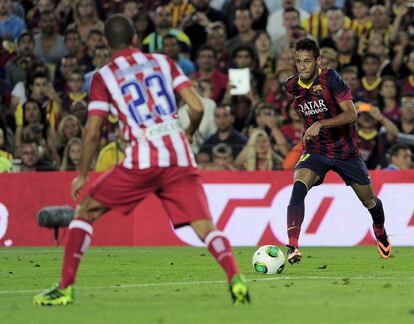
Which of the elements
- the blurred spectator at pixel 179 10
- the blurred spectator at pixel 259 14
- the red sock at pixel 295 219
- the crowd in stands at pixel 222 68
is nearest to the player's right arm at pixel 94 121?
the red sock at pixel 295 219

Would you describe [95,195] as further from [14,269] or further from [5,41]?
[5,41]

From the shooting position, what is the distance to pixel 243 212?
706 inches

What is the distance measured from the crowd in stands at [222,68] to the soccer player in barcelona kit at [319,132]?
434cm

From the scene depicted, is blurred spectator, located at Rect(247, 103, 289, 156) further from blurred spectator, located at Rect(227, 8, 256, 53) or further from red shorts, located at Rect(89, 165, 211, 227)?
red shorts, located at Rect(89, 165, 211, 227)

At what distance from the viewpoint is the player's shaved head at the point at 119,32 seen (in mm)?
8836

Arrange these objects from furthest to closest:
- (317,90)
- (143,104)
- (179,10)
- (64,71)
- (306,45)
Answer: (179,10)
(64,71)
(317,90)
(306,45)
(143,104)

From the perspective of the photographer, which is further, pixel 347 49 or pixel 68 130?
pixel 347 49

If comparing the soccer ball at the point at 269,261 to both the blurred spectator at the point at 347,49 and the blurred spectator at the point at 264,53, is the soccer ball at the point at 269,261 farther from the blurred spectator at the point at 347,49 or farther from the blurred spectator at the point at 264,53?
the blurred spectator at the point at 264,53

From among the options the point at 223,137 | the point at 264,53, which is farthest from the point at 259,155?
the point at 264,53

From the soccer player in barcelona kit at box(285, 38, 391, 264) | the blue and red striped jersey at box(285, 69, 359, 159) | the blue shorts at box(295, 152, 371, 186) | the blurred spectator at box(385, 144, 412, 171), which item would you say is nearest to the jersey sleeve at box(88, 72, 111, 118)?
the soccer player in barcelona kit at box(285, 38, 391, 264)

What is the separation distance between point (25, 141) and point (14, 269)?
6.78 meters

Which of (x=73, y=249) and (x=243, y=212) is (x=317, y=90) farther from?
(x=243, y=212)

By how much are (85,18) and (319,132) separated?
34.8 feet

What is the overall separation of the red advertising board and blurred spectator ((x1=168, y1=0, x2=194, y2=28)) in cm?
A: 509
